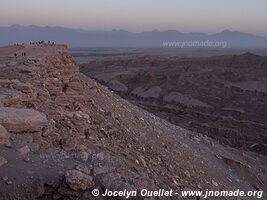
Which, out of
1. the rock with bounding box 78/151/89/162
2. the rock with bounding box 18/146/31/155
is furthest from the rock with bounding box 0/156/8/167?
the rock with bounding box 78/151/89/162

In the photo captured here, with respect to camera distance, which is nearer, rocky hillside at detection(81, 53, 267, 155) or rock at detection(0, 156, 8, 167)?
rock at detection(0, 156, 8, 167)

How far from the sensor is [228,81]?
36.4 m

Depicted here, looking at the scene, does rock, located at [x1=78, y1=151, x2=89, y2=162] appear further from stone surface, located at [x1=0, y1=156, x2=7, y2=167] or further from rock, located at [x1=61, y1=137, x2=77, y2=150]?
stone surface, located at [x1=0, y1=156, x2=7, y2=167]

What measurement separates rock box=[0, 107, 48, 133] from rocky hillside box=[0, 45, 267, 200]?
0.04 feet

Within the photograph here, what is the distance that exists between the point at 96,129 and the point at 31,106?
4.54 feet

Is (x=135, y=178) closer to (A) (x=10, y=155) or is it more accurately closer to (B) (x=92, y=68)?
(A) (x=10, y=155)

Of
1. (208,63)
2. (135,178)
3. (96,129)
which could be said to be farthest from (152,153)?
(208,63)

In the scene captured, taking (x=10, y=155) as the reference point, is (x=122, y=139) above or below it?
below

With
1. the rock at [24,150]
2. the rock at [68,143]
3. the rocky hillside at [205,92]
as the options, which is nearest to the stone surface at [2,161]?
the rock at [24,150]

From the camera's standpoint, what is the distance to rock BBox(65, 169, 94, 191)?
4.83 meters

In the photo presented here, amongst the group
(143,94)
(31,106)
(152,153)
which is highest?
(31,106)

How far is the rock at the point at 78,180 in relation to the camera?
15.9 ft

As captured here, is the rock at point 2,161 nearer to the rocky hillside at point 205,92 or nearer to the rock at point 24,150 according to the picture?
the rock at point 24,150

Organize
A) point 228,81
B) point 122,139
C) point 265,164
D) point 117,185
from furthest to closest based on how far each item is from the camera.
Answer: point 228,81, point 265,164, point 122,139, point 117,185
